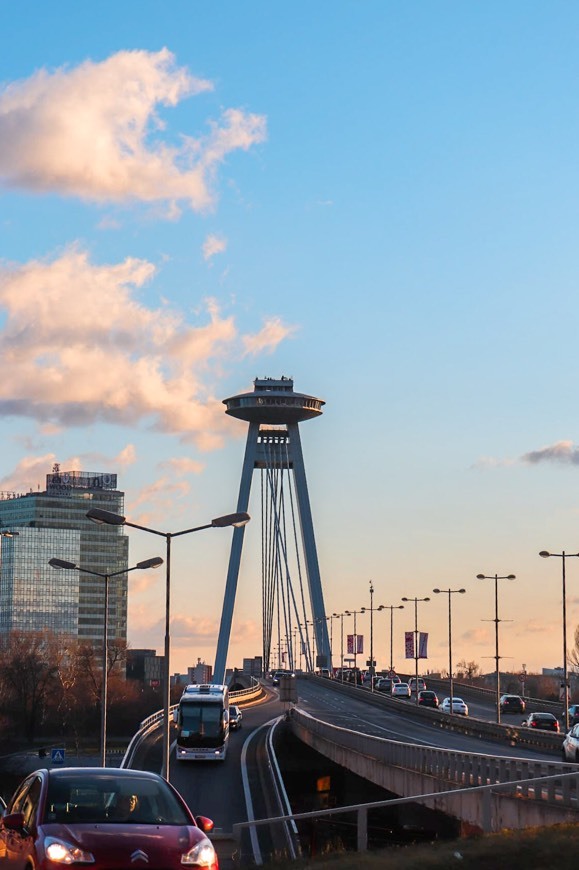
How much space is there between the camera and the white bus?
6600 centimetres

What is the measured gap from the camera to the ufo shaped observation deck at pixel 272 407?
167m

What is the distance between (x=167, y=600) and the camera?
1816 inches

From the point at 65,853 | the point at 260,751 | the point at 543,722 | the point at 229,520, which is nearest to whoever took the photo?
the point at 65,853

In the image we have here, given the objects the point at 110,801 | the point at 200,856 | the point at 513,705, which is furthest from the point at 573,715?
the point at 200,856

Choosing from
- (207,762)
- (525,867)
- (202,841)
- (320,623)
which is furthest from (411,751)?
(320,623)

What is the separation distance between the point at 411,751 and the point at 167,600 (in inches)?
351

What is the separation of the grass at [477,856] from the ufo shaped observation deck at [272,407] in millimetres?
147666

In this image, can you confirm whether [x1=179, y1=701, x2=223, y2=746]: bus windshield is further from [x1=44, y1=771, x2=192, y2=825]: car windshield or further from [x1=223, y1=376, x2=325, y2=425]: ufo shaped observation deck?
[x1=223, y1=376, x2=325, y2=425]: ufo shaped observation deck

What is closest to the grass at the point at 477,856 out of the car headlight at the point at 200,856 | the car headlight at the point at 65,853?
the car headlight at the point at 200,856

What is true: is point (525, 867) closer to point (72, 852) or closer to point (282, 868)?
point (282, 868)

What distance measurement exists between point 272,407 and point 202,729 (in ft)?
333

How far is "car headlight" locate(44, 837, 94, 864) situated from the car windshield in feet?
2.06

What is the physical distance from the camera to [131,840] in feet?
45.6

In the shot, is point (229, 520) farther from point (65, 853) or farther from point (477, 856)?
point (65, 853)
